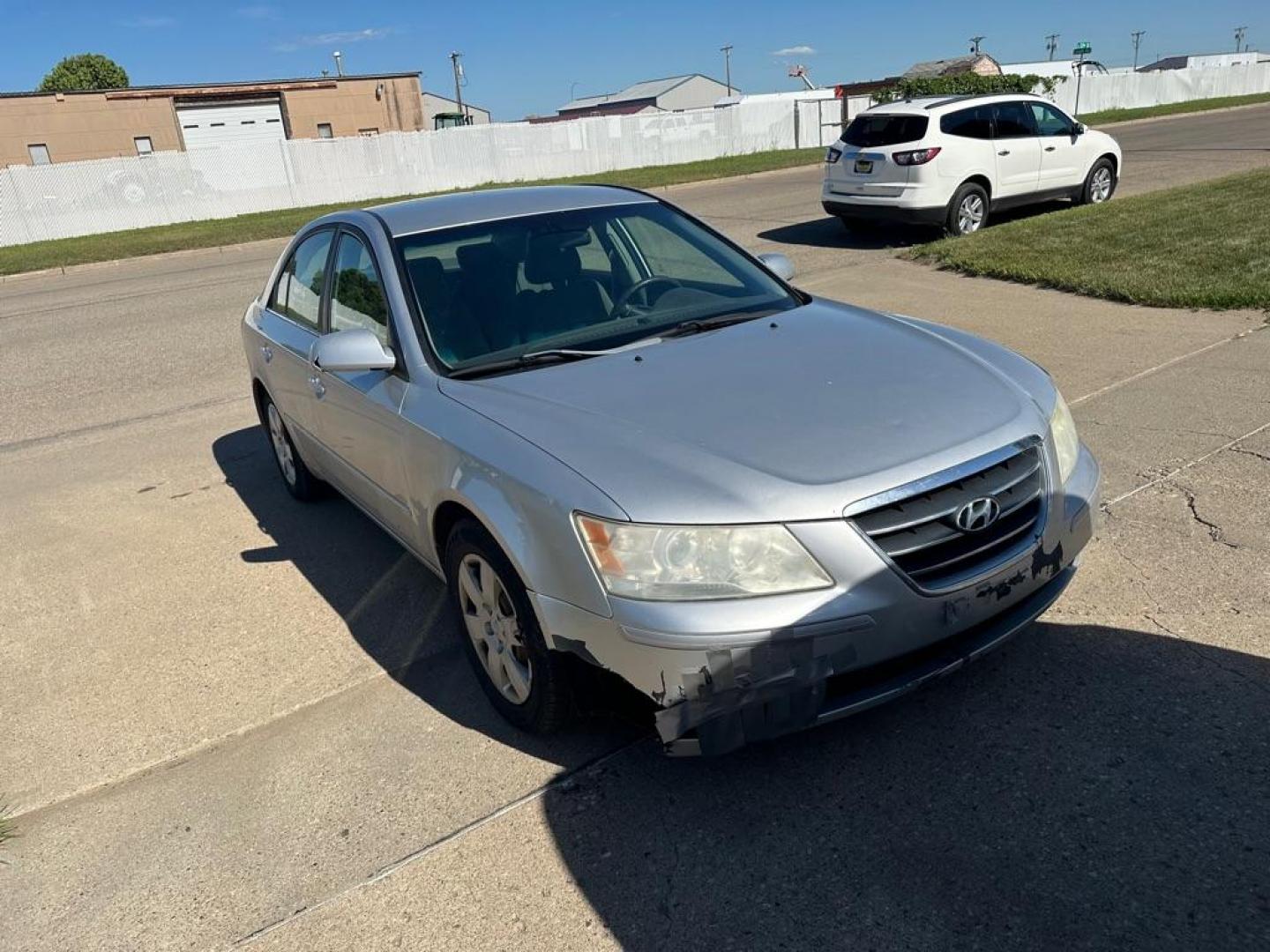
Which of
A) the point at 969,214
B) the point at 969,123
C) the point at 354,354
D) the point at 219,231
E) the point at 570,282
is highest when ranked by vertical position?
the point at 969,123

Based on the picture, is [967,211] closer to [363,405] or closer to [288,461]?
[288,461]

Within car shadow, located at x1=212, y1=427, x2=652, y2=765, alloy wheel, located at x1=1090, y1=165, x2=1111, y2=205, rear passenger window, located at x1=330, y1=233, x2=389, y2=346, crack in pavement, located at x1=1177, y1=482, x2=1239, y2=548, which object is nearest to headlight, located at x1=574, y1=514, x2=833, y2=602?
car shadow, located at x1=212, y1=427, x2=652, y2=765

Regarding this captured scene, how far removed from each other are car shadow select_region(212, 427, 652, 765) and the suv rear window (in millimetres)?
9320

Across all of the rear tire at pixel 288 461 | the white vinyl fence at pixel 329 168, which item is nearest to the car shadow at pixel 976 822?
the rear tire at pixel 288 461

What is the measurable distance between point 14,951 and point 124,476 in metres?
4.26

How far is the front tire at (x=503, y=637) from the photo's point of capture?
2963 mm

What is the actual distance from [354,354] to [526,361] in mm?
607

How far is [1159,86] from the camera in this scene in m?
46.0

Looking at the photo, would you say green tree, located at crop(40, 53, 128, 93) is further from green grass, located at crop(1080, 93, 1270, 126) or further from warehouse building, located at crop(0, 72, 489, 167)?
green grass, located at crop(1080, 93, 1270, 126)

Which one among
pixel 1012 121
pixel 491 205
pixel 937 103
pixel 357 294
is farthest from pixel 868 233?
pixel 357 294

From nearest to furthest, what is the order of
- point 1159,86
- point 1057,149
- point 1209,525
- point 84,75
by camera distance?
point 1209,525, point 1057,149, point 1159,86, point 84,75

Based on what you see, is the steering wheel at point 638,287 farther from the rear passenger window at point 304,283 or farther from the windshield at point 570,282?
the rear passenger window at point 304,283

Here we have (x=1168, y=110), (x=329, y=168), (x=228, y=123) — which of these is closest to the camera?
(x=329, y=168)

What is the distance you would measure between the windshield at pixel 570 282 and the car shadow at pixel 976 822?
156 cm
